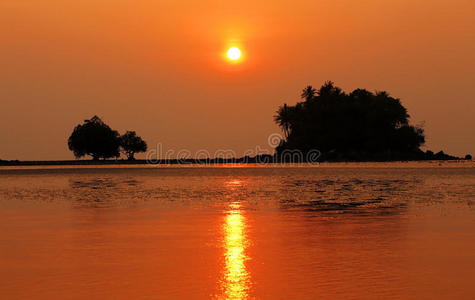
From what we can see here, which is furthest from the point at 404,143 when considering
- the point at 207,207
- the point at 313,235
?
the point at 313,235

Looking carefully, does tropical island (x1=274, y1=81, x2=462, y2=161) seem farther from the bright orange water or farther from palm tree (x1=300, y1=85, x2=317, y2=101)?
the bright orange water

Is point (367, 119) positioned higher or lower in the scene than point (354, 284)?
higher

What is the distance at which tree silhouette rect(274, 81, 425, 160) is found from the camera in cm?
17100

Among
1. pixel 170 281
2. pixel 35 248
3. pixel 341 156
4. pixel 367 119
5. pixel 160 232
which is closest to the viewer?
pixel 170 281

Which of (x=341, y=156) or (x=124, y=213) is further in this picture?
(x=341, y=156)

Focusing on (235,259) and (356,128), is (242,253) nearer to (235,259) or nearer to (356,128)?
(235,259)

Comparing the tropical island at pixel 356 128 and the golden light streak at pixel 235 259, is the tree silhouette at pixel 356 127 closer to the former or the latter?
the tropical island at pixel 356 128

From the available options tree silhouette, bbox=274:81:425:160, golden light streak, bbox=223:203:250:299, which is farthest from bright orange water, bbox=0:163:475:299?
tree silhouette, bbox=274:81:425:160

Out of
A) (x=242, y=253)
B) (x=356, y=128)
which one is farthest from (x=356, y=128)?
(x=242, y=253)

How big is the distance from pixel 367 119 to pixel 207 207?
14064 centimetres

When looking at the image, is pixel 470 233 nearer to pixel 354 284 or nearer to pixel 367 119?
pixel 354 284

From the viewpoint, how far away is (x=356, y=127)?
173875 mm

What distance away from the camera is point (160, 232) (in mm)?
22422

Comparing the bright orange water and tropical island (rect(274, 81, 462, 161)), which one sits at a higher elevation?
tropical island (rect(274, 81, 462, 161))
